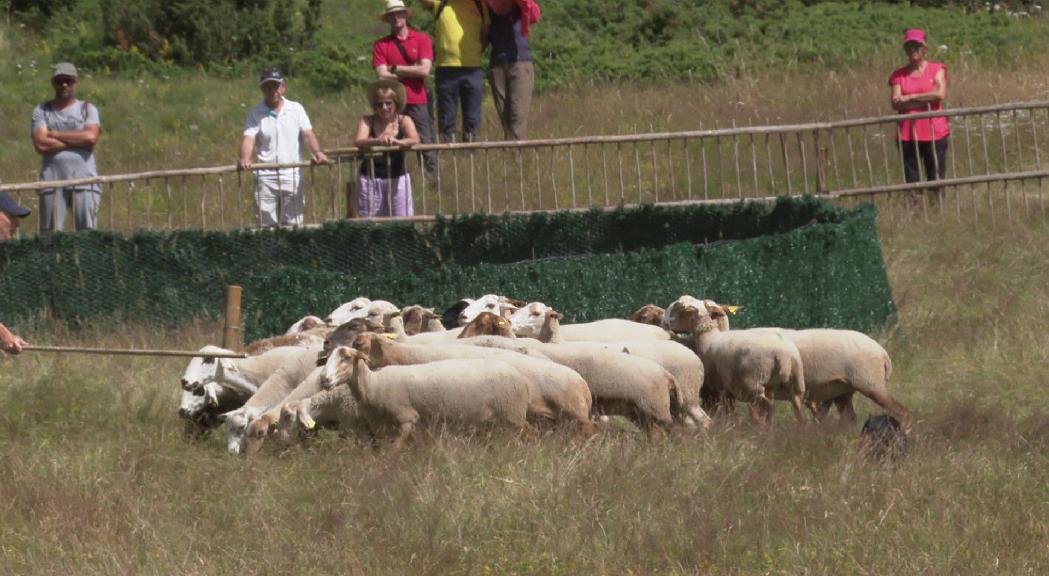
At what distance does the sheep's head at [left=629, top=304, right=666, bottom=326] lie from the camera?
1446 cm

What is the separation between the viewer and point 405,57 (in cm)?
1936

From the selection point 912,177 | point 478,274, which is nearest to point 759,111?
point 912,177

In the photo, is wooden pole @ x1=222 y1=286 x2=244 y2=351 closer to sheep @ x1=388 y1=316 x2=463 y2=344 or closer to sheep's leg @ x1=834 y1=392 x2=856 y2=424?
sheep @ x1=388 y1=316 x2=463 y2=344

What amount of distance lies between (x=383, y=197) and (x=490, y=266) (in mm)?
2963

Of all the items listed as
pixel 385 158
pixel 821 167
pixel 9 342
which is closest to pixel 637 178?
pixel 821 167

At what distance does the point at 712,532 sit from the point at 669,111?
15700 millimetres

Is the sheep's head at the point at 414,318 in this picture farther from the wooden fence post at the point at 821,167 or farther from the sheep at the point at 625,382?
the wooden fence post at the point at 821,167

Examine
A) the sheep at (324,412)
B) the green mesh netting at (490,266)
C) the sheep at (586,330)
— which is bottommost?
the sheep at (324,412)

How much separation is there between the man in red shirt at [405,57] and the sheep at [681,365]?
21.9ft

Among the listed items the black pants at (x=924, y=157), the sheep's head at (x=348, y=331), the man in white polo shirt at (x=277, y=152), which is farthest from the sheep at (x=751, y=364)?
the black pants at (x=924, y=157)

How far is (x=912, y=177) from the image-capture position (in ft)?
64.7

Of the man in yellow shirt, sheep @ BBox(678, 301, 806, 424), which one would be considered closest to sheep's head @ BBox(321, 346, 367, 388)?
sheep @ BBox(678, 301, 806, 424)

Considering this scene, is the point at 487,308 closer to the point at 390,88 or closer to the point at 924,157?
the point at 390,88

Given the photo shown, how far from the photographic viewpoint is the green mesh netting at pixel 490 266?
49.2 feet
